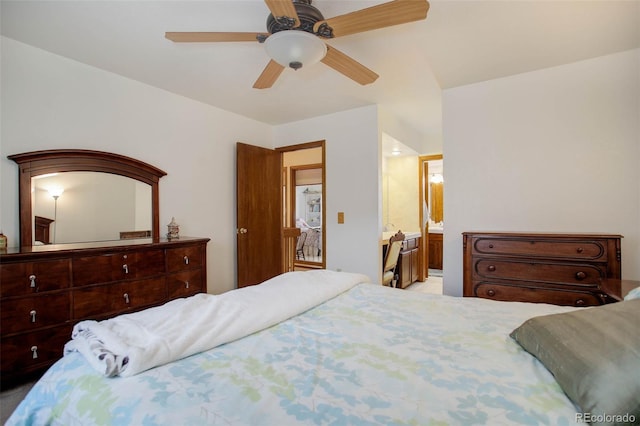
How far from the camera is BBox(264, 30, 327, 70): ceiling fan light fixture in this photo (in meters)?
1.64

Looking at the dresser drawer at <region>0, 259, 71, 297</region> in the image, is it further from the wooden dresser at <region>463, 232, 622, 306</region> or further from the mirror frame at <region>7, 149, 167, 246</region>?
the wooden dresser at <region>463, 232, 622, 306</region>

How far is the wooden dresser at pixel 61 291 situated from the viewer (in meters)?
1.91

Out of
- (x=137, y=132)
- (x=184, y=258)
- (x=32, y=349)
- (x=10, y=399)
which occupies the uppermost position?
(x=137, y=132)

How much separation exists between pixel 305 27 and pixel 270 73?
593 mm

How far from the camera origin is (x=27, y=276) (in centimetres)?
196

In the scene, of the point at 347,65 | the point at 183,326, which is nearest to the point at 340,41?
the point at 347,65

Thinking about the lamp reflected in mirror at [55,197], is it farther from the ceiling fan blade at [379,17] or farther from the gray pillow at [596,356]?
the gray pillow at [596,356]

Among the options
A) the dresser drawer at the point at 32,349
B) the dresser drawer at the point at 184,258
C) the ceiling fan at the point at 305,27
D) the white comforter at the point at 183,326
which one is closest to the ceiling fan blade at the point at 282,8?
the ceiling fan at the point at 305,27

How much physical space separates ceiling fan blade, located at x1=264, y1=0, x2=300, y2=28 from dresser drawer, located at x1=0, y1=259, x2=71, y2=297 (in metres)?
2.13

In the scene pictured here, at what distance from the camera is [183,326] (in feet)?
3.62

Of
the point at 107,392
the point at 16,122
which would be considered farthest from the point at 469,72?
the point at 16,122

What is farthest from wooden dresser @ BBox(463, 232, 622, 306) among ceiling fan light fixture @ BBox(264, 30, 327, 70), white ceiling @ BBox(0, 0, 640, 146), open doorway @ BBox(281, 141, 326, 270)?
open doorway @ BBox(281, 141, 326, 270)

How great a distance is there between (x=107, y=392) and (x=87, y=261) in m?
1.82

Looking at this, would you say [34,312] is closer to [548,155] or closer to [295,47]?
[295,47]
